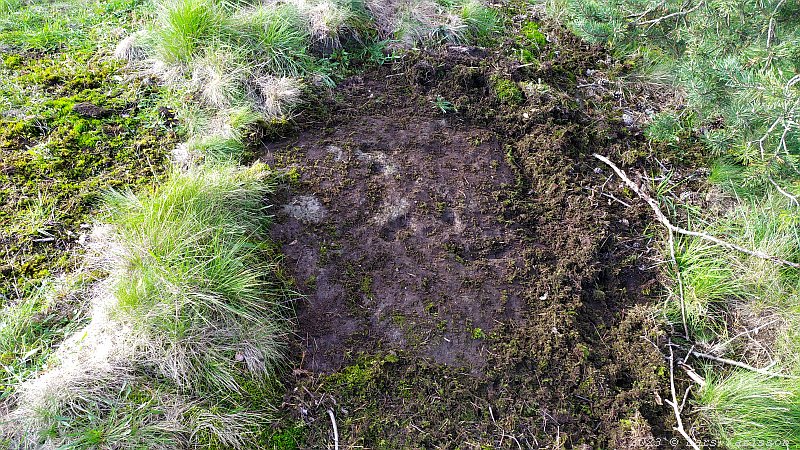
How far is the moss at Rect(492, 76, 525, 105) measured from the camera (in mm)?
3717

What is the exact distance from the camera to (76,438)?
6.82 ft

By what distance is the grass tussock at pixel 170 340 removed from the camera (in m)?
2.14

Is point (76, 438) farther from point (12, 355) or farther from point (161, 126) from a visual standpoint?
point (161, 126)

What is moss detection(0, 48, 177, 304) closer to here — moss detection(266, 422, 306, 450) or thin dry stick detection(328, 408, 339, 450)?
moss detection(266, 422, 306, 450)

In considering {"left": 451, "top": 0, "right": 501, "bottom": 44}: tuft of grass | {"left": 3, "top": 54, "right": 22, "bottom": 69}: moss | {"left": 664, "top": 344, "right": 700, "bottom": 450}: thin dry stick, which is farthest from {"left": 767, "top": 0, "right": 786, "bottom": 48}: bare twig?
{"left": 3, "top": 54, "right": 22, "bottom": 69}: moss

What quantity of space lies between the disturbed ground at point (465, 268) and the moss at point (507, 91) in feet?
0.03

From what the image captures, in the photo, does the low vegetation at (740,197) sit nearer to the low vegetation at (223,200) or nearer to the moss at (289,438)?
the low vegetation at (223,200)

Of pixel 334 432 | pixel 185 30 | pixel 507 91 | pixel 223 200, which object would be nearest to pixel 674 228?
pixel 507 91

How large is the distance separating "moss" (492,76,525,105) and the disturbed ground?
11 millimetres

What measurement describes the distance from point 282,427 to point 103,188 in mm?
1709

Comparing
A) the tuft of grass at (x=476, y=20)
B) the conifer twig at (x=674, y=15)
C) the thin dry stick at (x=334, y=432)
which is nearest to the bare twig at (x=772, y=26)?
the conifer twig at (x=674, y=15)

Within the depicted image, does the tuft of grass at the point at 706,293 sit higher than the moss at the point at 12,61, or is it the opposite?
the moss at the point at 12,61

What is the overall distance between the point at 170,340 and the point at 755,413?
2.55m

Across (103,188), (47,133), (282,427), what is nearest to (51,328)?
(103,188)
